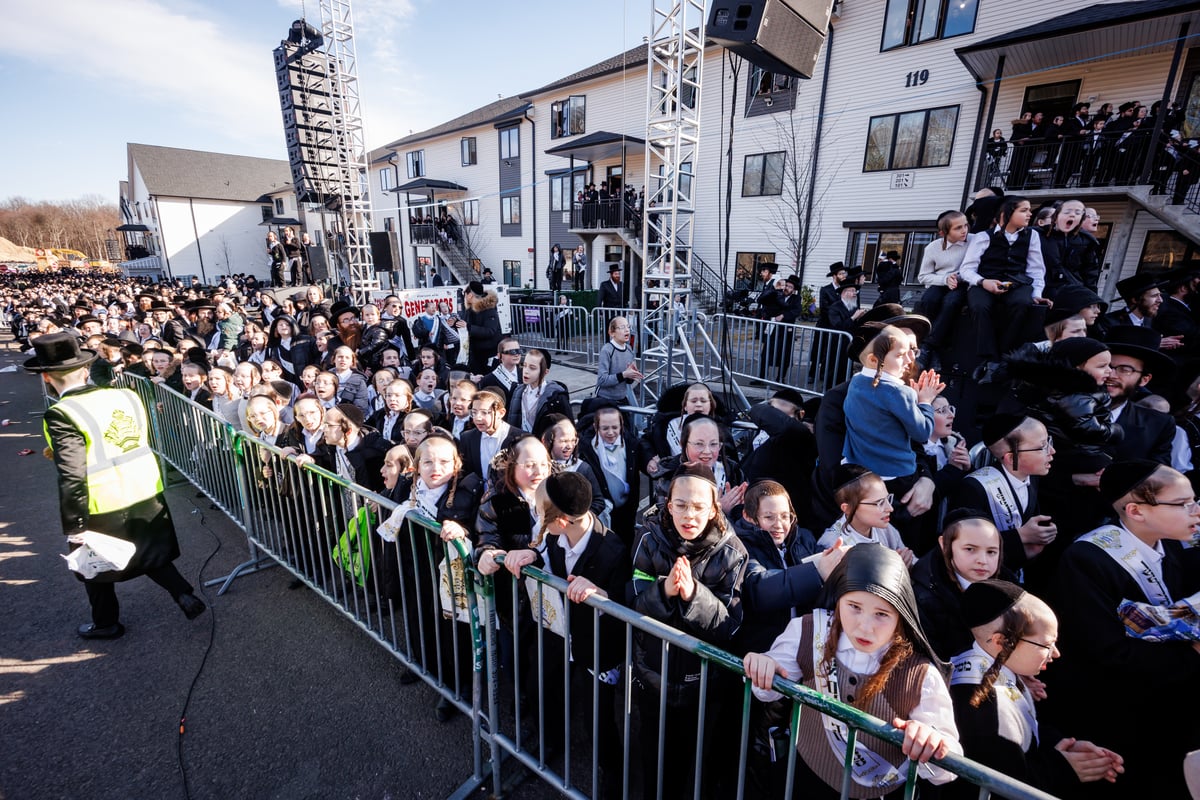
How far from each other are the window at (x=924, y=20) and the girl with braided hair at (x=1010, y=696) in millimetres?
17353

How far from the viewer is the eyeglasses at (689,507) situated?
2.14 meters

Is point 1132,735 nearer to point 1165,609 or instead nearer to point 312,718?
point 1165,609

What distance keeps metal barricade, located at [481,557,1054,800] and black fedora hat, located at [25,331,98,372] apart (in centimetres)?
342

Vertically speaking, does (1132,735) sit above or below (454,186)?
below

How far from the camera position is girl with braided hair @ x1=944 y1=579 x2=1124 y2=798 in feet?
5.54

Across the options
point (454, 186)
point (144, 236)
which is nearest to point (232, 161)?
point (144, 236)

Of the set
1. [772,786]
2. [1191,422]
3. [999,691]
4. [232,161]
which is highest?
[232,161]

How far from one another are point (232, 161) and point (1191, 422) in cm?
6083

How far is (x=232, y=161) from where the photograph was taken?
46031 millimetres

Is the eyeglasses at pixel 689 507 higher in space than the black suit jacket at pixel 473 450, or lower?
higher

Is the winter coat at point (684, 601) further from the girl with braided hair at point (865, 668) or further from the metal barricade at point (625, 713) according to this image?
the girl with braided hair at point (865, 668)

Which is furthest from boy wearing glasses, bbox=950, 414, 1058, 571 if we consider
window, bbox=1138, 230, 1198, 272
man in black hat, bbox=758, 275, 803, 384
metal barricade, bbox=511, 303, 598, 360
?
window, bbox=1138, 230, 1198, 272

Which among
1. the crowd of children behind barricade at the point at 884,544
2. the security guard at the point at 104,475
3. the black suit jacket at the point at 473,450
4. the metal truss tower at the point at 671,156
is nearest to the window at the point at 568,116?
the metal truss tower at the point at 671,156

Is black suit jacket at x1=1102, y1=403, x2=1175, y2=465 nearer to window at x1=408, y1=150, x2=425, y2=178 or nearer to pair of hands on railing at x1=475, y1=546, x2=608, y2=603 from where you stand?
pair of hands on railing at x1=475, y1=546, x2=608, y2=603
